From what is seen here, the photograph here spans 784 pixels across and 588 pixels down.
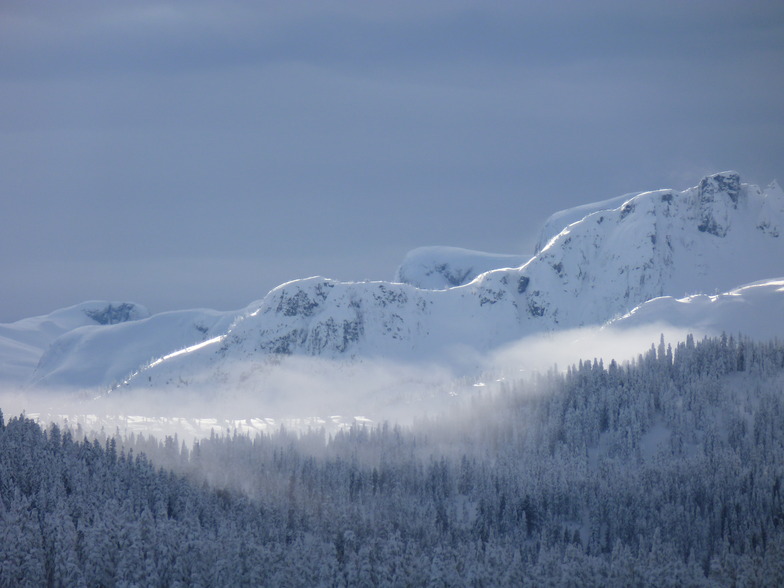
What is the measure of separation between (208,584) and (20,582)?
2882cm

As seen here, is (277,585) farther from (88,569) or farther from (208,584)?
(88,569)

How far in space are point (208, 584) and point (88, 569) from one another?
18791 mm

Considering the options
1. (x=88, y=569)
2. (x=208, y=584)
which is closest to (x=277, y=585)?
(x=208, y=584)

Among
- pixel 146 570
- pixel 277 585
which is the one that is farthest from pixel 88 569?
pixel 277 585

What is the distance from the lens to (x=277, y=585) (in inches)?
7849

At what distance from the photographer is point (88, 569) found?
644 ft

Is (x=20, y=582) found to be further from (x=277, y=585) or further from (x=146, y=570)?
(x=277, y=585)

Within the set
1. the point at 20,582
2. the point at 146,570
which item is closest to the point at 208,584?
the point at 146,570

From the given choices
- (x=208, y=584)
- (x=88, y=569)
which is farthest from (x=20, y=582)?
(x=208, y=584)

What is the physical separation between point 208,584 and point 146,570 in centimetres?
1008

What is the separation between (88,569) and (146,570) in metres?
8.95

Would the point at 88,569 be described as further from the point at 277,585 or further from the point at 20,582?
the point at 277,585

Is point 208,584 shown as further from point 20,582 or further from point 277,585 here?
point 20,582

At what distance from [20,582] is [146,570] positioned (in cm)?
1908
